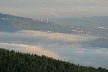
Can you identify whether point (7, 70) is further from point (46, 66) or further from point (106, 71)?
point (106, 71)

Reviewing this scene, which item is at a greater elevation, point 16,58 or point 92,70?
point 16,58

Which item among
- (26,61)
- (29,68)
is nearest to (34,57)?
(26,61)

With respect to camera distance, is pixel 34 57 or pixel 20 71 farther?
pixel 34 57

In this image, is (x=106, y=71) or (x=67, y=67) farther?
(x=106, y=71)

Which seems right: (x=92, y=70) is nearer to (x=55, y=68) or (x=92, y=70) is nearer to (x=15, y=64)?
(x=55, y=68)

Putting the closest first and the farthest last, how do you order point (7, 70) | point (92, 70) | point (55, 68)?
point (7, 70) → point (55, 68) → point (92, 70)

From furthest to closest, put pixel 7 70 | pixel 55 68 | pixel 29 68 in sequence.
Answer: pixel 55 68 → pixel 29 68 → pixel 7 70

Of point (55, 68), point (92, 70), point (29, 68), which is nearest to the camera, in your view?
point (29, 68)

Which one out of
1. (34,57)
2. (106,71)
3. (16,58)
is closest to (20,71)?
(16,58)

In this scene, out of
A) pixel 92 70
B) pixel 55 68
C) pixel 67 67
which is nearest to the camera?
pixel 55 68
